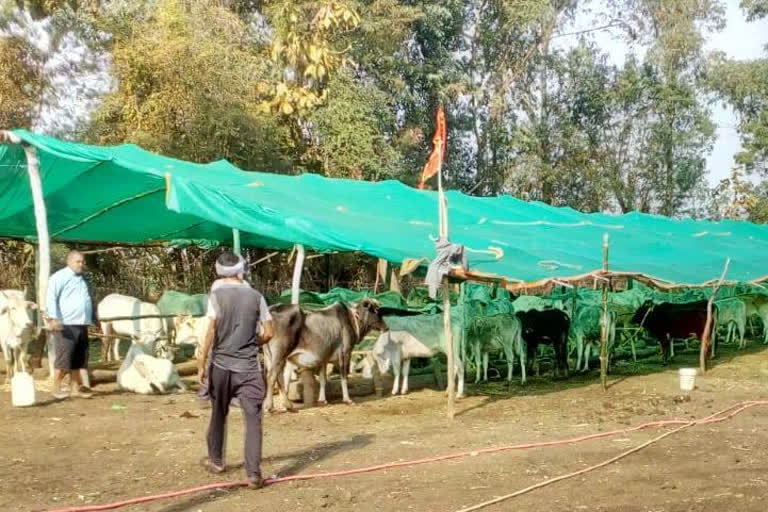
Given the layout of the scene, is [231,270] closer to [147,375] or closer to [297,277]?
[297,277]

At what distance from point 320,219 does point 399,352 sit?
2045mm

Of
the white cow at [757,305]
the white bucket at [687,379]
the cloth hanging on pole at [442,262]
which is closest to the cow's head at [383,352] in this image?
the cloth hanging on pole at [442,262]

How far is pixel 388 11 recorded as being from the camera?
25.5 meters

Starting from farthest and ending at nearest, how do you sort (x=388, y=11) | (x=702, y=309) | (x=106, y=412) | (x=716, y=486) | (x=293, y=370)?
(x=388, y=11) < (x=702, y=309) < (x=293, y=370) < (x=106, y=412) < (x=716, y=486)

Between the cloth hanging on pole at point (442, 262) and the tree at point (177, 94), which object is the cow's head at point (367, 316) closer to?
the cloth hanging on pole at point (442, 262)

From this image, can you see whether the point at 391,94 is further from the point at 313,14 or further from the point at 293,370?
the point at 293,370

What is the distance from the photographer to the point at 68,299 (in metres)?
10.5

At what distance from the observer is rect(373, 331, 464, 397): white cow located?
38.3 ft

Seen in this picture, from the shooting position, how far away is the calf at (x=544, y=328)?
1338 centimetres

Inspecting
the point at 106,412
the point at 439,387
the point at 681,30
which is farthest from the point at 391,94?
the point at 106,412

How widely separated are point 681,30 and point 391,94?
11.8 m

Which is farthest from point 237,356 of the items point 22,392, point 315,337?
point 22,392

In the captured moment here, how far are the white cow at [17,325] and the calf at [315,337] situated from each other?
351cm

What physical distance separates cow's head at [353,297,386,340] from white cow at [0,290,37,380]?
163 inches
